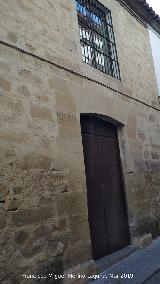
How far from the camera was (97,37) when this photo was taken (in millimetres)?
5211

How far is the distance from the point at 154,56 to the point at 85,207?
185 inches

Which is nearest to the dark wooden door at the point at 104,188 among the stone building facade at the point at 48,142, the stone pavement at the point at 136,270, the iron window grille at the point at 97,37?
the stone building facade at the point at 48,142

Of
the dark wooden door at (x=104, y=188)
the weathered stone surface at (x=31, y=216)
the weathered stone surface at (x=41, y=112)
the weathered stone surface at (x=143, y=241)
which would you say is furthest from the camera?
the weathered stone surface at (x=143, y=241)

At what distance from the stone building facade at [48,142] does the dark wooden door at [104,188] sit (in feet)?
0.45

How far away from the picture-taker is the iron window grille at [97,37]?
4.84 m

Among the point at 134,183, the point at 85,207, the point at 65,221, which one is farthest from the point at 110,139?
the point at 65,221

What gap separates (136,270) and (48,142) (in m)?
2.10

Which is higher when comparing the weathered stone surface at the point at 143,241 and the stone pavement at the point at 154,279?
the weathered stone surface at the point at 143,241

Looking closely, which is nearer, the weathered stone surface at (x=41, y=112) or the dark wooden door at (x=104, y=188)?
the weathered stone surface at (x=41, y=112)

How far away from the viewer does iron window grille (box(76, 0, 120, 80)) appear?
15.9 feet

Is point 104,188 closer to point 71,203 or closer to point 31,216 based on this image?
point 71,203

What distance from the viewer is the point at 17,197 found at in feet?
9.66

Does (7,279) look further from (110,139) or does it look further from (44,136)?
(110,139)

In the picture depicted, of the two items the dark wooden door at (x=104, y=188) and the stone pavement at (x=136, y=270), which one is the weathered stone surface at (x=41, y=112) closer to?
the dark wooden door at (x=104, y=188)
